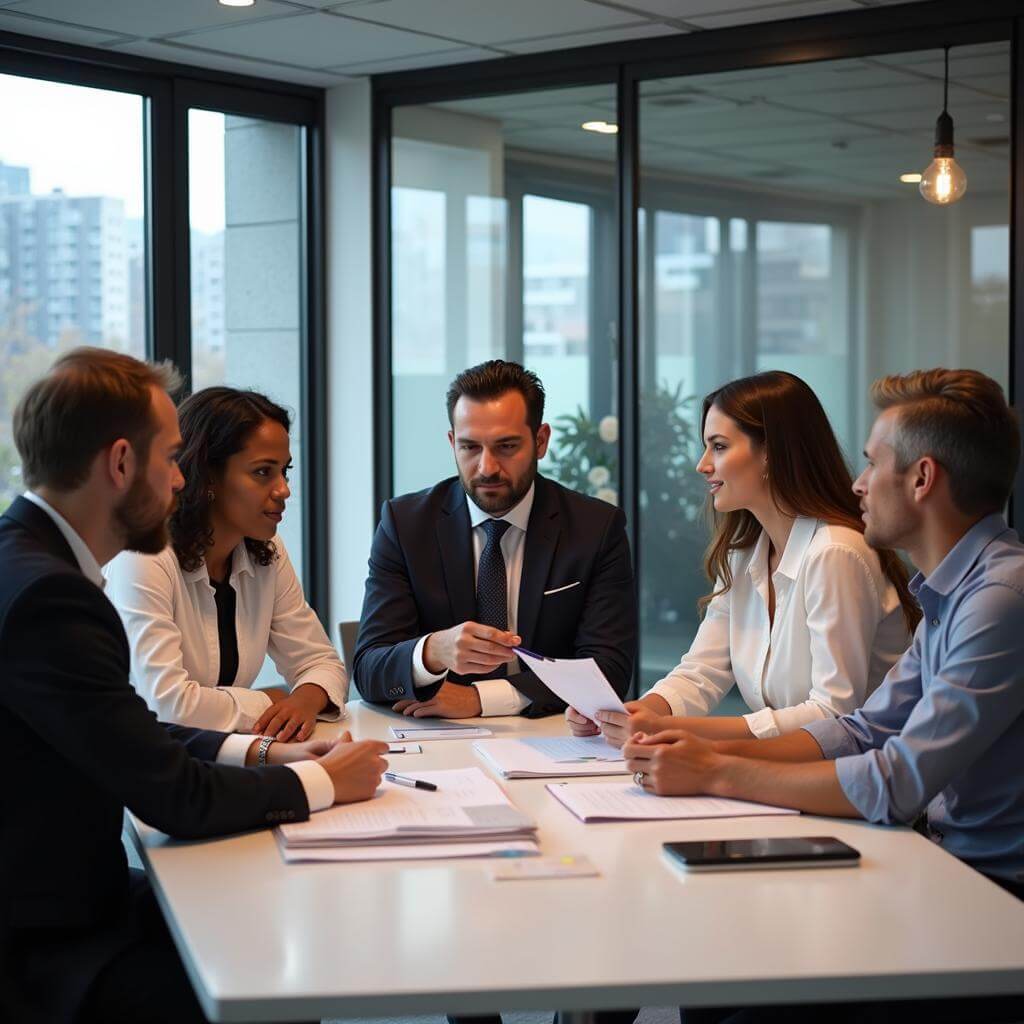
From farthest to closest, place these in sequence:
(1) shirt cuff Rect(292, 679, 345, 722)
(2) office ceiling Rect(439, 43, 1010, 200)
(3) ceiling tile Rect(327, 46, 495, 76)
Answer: (3) ceiling tile Rect(327, 46, 495, 76)
(2) office ceiling Rect(439, 43, 1010, 200)
(1) shirt cuff Rect(292, 679, 345, 722)

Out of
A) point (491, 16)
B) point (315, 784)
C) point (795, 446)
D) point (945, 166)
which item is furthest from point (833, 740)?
point (491, 16)

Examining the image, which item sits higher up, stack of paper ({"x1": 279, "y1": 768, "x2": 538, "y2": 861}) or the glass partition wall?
the glass partition wall

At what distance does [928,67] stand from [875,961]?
11.9 feet

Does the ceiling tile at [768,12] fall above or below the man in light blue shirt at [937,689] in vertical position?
above

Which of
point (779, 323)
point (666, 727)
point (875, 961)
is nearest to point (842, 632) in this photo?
point (666, 727)

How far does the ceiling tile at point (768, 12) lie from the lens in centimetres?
440

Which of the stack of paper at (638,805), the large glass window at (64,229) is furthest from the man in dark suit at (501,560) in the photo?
the large glass window at (64,229)

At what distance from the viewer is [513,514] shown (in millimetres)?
3297

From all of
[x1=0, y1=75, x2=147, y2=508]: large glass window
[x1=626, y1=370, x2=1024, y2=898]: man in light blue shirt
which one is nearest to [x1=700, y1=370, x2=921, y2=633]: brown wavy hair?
[x1=626, y1=370, x2=1024, y2=898]: man in light blue shirt

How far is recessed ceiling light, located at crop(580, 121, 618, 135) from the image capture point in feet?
16.6

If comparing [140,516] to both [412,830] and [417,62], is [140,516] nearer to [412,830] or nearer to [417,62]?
[412,830]

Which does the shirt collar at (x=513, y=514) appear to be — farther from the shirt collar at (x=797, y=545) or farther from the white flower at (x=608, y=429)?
the white flower at (x=608, y=429)

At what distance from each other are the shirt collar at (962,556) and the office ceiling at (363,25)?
8.63 ft

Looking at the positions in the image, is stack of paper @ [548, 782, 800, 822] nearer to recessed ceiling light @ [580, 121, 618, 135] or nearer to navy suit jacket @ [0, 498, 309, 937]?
navy suit jacket @ [0, 498, 309, 937]
